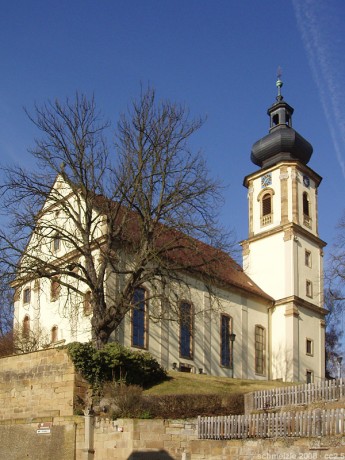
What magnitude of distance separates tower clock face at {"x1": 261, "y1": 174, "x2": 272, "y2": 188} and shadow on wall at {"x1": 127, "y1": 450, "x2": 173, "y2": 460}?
30228 millimetres

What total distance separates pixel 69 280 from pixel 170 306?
8332 millimetres

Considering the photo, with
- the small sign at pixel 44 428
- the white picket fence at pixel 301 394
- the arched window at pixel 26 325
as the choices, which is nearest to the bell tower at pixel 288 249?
the arched window at pixel 26 325

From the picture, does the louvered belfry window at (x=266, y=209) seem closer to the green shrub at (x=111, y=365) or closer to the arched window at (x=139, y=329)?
the arched window at (x=139, y=329)

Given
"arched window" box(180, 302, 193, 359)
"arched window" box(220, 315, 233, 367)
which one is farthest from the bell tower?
"arched window" box(180, 302, 193, 359)

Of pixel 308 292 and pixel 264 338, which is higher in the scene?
pixel 308 292

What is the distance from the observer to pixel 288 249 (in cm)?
4503

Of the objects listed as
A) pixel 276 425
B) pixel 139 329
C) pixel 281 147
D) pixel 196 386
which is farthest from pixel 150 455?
pixel 281 147

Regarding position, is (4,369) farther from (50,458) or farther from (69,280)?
(69,280)

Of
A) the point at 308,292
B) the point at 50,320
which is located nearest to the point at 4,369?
the point at 50,320

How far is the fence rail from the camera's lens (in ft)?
47.3

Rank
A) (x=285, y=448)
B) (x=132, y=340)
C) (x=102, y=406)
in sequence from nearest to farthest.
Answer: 1. (x=285, y=448)
2. (x=102, y=406)
3. (x=132, y=340)

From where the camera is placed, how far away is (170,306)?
26578mm

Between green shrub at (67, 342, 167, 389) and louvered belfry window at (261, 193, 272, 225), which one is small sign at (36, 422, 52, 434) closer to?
green shrub at (67, 342, 167, 389)

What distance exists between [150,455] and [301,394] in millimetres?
5249
